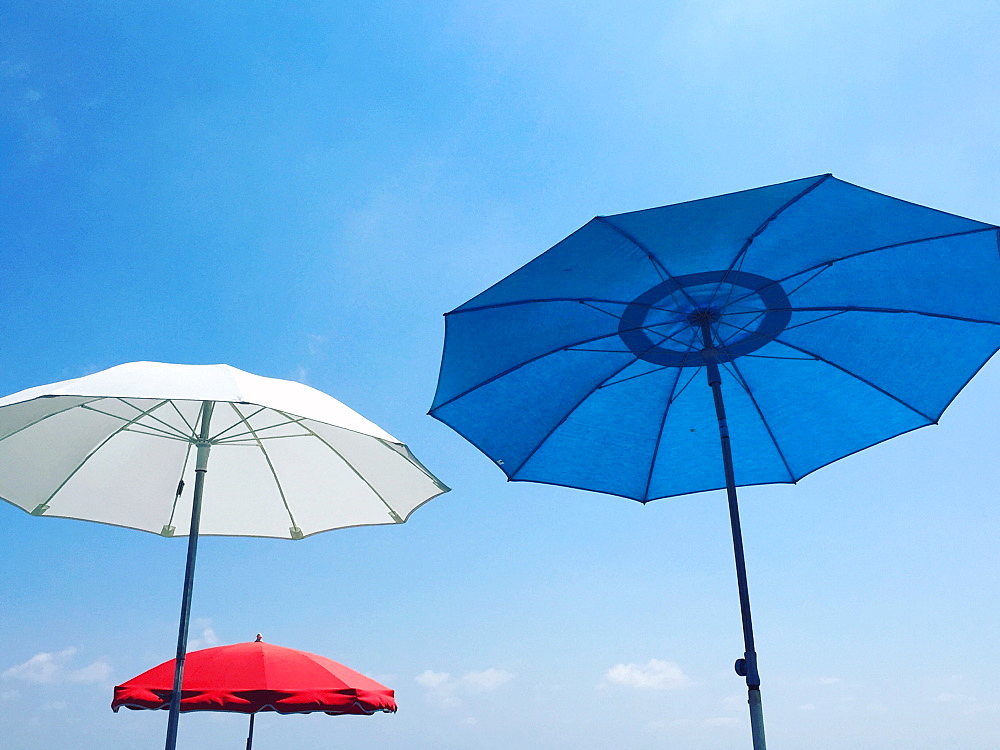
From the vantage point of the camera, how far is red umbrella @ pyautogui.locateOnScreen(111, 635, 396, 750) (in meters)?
6.66

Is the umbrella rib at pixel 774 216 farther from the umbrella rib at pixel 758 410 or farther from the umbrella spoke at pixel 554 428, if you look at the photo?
the umbrella spoke at pixel 554 428

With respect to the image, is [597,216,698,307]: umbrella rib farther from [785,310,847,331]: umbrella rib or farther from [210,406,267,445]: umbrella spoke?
[210,406,267,445]: umbrella spoke

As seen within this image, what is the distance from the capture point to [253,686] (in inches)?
264

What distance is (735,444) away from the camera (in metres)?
5.51

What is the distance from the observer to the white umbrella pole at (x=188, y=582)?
4.51 m

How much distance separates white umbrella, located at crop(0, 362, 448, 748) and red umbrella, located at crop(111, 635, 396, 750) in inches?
72.6

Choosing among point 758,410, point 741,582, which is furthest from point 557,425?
point 741,582

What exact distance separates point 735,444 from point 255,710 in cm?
470

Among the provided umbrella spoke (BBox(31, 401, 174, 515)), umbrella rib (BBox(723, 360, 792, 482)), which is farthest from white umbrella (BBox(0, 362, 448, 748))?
umbrella rib (BBox(723, 360, 792, 482))

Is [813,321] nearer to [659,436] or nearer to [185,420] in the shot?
[659,436]

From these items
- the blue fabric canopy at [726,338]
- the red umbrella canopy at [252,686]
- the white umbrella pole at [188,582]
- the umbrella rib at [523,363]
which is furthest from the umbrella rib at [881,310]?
the red umbrella canopy at [252,686]

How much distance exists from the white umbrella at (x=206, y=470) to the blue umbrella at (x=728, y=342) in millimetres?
1020

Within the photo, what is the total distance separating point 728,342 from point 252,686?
506 centimetres

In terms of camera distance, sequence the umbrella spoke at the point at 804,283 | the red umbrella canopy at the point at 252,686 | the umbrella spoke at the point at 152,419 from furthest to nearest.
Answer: the red umbrella canopy at the point at 252,686
the umbrella spoke at the point at 152,419
the umbrella spoke at the point at 804,283
